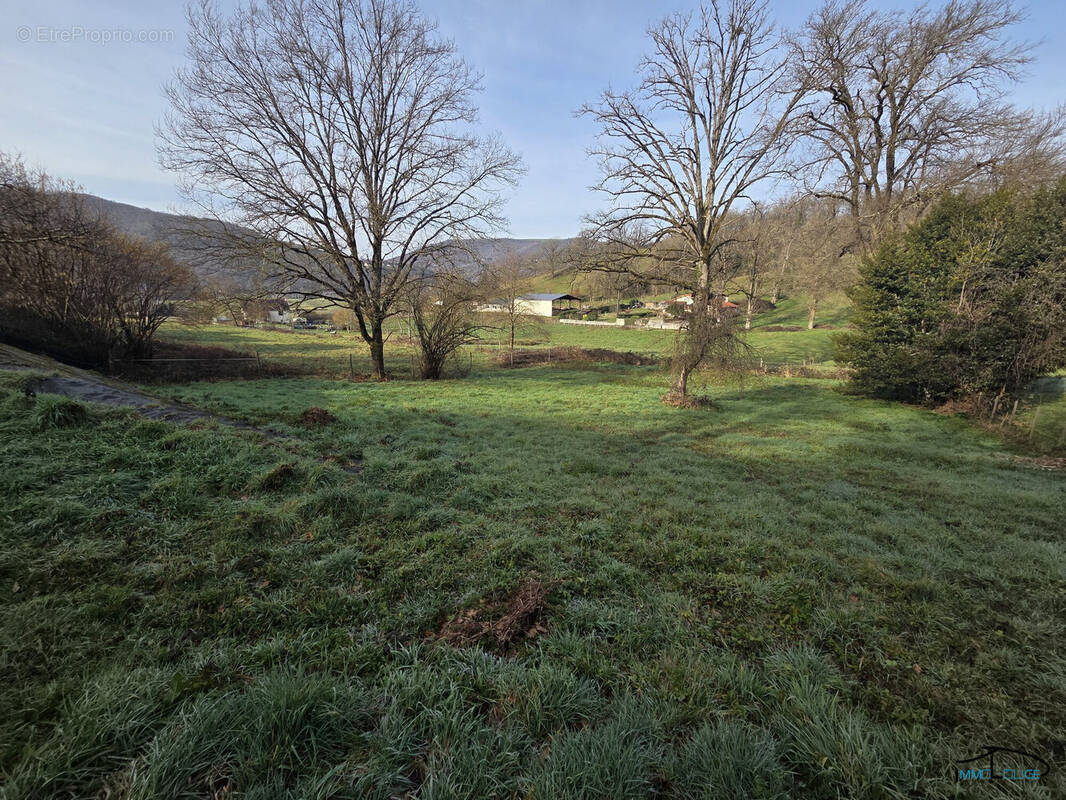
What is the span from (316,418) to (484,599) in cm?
795

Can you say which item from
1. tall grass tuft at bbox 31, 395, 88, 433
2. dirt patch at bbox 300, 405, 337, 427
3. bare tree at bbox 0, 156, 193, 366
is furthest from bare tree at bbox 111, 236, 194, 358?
tall grass tuft at bbox 31, 395, 88, 433

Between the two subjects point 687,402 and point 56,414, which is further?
point 687,402

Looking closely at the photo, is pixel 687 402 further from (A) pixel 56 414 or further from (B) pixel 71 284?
(B) pixel 71 284

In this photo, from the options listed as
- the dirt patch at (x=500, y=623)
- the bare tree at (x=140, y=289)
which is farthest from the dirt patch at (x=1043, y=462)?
the bare tree at (x=140, y=289)

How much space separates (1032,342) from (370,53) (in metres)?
26.3

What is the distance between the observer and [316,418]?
9586 mm

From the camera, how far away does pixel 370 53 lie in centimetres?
1666

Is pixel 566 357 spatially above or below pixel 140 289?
below

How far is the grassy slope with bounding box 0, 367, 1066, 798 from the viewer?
1875 millimetres

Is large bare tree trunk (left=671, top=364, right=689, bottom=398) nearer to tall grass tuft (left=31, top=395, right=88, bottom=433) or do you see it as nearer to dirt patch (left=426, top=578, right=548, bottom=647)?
dirt patch (left=426, top=578, right=548, bottom=647)

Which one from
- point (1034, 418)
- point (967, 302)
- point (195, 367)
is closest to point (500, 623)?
point (1034, 418)

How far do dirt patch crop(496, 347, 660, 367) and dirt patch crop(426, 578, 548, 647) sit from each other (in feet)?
76.5

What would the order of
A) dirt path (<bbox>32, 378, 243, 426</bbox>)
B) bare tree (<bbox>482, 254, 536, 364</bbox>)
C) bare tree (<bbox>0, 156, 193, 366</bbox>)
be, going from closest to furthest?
1. dirt path (<bbox>32, 378, 243, 426</bbox>)
2. bare tree (<bbox>0, 156, 193, 366</bbox>)
3. bare tree (<bbox>482, 254, 536, 364</bbox>)

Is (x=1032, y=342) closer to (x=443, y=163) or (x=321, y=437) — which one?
(x=321, y=437)
